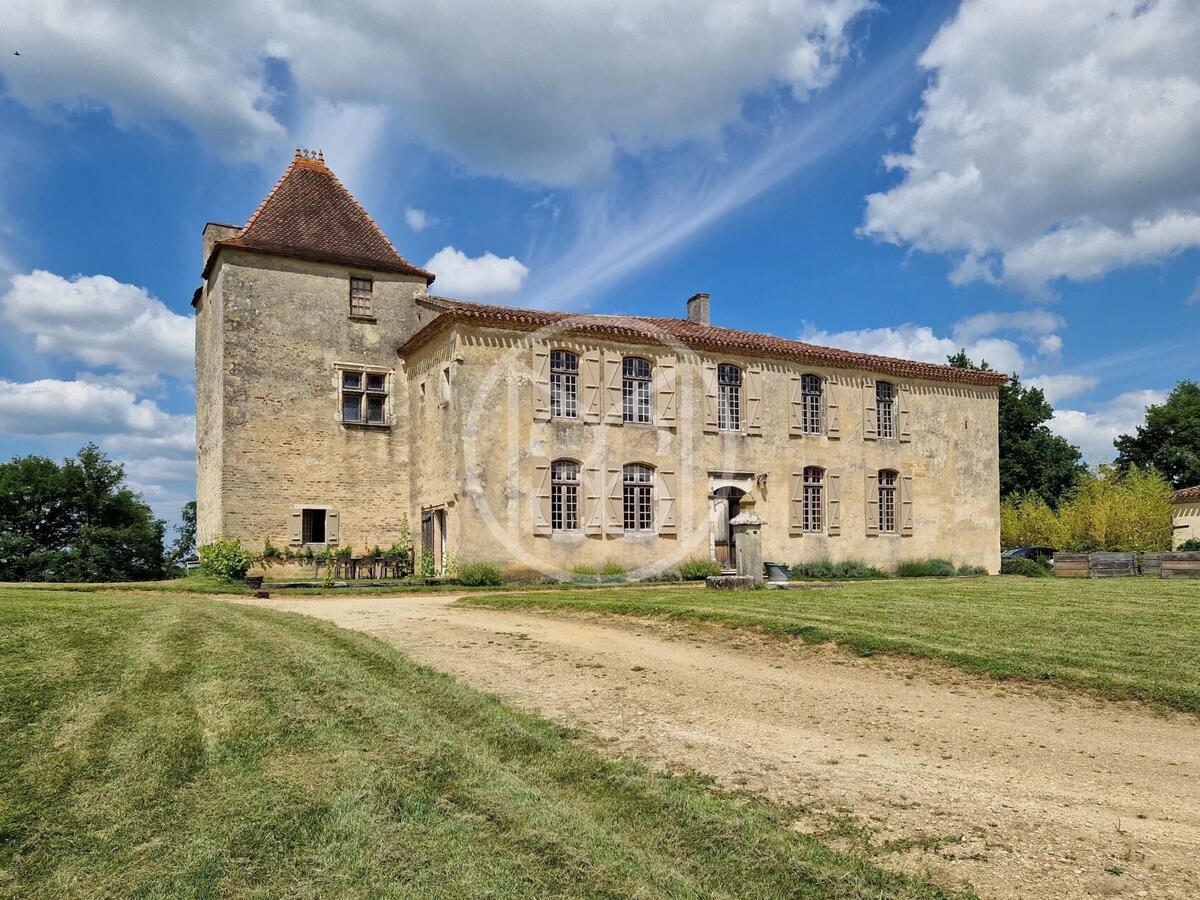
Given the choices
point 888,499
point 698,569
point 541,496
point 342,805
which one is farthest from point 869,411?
point 342,805

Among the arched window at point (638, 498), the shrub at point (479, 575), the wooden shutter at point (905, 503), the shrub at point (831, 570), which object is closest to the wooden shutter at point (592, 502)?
the arched window at point (638, 498)

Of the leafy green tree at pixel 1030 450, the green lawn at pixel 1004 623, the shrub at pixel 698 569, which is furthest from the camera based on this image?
the leafy green tree at pixel 1030 450

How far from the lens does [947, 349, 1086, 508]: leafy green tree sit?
138 feet

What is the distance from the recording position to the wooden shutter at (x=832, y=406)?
975 inches

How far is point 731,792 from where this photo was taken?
16.2ft

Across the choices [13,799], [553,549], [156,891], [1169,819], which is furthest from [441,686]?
[553,549]

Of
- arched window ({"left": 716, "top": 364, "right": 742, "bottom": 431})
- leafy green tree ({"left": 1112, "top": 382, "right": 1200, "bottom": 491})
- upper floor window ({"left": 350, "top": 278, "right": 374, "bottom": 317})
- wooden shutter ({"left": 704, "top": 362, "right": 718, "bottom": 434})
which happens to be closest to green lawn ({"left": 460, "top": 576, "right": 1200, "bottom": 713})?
wooden shutter ({"left": 704, "top": 362, "right": 718, "bottom": 434})

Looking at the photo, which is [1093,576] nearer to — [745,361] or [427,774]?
[745,361]

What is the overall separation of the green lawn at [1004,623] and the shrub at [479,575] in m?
2.86

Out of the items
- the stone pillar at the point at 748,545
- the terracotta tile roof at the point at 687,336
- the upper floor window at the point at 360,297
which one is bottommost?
the stone pillar at the point at 748,545

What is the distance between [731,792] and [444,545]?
53.2 ft

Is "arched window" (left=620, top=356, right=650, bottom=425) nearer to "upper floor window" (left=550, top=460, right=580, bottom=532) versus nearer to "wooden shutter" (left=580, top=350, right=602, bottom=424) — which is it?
"wooden shutter" (left=580, top=350, right=602, bottom=424)

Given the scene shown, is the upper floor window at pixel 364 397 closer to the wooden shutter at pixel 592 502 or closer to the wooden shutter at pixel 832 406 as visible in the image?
the wooden shutter at pixel 592 502

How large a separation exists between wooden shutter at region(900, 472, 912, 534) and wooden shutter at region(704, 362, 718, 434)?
22.8 ft
